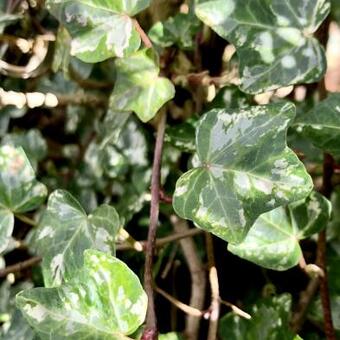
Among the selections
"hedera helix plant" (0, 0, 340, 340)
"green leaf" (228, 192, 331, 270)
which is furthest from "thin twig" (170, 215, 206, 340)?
"green leaf" (228, 192, 331, 270)

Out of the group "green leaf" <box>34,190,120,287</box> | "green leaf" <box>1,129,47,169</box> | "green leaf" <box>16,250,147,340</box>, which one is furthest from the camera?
"green leaf" <box>1,129,47,169</box>

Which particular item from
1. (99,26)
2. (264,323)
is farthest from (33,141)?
(264,323)

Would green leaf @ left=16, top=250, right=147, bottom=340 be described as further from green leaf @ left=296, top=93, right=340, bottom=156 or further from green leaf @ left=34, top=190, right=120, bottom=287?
green leaf @ left=296, top=93, right=340, bottom=156

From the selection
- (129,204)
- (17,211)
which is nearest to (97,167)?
(129,204)

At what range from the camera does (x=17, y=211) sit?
74 centimetres

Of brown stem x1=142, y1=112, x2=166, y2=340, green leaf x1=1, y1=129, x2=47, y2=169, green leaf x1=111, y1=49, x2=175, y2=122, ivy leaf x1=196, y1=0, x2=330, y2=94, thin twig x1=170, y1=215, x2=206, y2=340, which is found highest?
ivy leaf x1=196, y1=0, x2=330, y2=94

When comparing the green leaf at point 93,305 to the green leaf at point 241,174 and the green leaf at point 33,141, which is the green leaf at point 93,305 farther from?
the green leaf at point 33,141

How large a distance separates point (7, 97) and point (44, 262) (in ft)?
0.84

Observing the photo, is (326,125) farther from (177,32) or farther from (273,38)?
(177,32)

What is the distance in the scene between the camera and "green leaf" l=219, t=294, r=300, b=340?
0.70m

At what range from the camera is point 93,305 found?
0.56 metres

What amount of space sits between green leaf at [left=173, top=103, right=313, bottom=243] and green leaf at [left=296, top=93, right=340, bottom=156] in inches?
3.3

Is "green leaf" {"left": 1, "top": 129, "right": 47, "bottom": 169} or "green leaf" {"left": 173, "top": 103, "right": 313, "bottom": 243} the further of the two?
"green leaf" {"left": 1, "top": 129, "right": 47, "bottom": 169}

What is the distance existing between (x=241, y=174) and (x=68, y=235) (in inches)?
7.4
